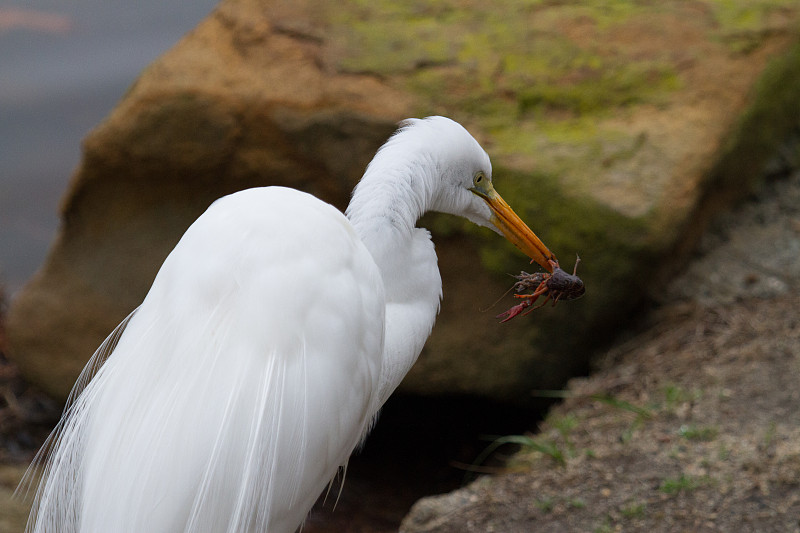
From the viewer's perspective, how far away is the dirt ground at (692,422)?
263 cm

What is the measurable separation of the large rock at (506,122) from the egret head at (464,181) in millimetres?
777

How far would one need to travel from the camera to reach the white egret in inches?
71.2

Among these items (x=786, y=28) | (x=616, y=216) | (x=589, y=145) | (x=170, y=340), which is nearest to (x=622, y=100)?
(x=589, y=145)

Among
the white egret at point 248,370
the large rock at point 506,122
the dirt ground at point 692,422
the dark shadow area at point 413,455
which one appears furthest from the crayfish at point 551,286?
the dark shadow area at point 413,455

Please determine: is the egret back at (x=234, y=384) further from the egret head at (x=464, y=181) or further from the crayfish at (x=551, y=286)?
the crayfish at (x=551, y=286)

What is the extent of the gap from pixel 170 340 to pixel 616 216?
6.53 ft

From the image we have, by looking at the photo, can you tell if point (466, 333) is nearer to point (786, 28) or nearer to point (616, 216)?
point (616, 216)

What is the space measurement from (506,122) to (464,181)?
3.61 feet

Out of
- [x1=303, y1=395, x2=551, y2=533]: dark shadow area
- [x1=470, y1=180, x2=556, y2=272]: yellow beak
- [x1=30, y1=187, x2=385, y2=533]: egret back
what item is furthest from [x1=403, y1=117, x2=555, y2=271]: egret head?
[x1=303, y1=395, x2=551, y2=533]: dark shadow area

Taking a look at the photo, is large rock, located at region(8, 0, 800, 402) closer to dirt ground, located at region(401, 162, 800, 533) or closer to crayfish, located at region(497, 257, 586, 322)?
dirt ground, located at region(401, 162, 800, 533)

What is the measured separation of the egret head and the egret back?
1.22 feet

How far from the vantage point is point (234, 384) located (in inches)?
72.9

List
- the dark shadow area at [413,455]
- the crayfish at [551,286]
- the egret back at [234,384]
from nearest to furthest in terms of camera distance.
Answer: the egret back at [234,384]
the crayfish at [551,286]
the dark shadow area at [413,455]

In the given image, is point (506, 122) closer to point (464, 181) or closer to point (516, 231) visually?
point (516, 231)
